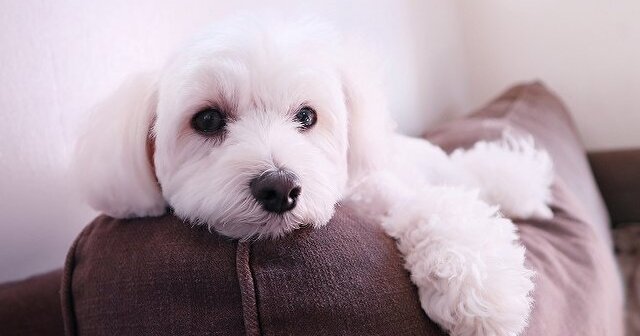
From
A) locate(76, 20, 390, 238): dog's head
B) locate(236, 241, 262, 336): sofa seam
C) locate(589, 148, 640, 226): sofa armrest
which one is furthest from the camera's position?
locate(589, 148, 640, 226): sofa armrest

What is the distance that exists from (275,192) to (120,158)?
0.96 feet

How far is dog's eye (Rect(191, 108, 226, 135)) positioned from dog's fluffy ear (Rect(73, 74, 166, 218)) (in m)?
0.08

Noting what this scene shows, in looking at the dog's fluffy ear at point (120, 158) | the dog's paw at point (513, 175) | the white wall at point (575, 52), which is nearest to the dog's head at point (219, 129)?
the dog's fluffy ear at point (120, 158)

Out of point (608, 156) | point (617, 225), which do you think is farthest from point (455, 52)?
point (617, 225)

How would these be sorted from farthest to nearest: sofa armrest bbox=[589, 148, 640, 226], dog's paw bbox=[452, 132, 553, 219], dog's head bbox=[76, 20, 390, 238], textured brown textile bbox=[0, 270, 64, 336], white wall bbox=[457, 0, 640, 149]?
white wall bbox=[457, 0, 640, 149] < sofa armrest bbox=[589, 148, 640, 226] < dog's paw bbox=[452, 132, 553, 219] < textured brown textile bbox=[0, 270, 64, 336] < dog's head bbox=[76, 20, 390, 238]

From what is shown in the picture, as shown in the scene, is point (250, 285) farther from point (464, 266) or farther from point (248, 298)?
point (464, 266)

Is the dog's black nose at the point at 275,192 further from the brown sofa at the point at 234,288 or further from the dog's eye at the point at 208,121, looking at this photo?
the dog's eye at the point at 208,121

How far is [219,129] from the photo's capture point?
3.16ft

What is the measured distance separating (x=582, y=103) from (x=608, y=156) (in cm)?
46

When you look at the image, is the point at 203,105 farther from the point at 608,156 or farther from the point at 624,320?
the point at 608,156

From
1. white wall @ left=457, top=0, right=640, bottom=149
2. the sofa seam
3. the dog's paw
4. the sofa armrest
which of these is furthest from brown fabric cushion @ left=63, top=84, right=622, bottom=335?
white wall @ left=457, top=0, right=640, bottom=149

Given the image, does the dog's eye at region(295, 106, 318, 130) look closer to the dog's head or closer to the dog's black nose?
the dog's head

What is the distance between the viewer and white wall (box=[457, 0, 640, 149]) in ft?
7.91

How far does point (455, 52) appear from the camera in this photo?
2.76m
